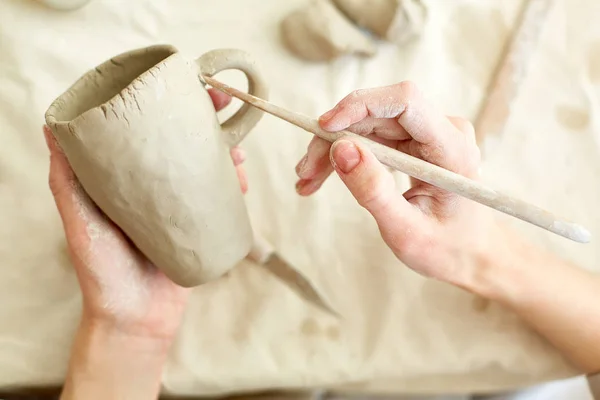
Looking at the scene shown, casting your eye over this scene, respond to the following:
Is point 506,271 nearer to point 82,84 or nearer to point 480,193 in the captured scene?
point 480,193

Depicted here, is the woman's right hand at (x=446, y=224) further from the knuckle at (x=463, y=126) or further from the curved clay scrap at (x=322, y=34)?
the curved clay scrap at (x=322, y=34)

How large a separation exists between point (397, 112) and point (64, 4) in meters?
0.52

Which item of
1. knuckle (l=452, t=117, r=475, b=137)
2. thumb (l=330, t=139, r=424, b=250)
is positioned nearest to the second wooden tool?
thumb (l=330, t=139, r=424, b=250)

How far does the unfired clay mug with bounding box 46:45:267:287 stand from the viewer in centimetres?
48

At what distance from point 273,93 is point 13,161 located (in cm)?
37

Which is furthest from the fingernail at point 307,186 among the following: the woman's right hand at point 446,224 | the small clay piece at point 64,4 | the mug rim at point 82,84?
the small clay piece at point 64,4

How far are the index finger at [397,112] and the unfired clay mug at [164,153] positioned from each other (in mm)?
113

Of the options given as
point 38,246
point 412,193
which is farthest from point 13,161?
point 412,193

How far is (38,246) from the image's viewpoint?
0.74 m

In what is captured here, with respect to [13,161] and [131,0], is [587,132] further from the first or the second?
[13,161]

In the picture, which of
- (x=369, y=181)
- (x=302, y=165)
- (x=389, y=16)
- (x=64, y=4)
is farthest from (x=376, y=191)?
(x=64, y=4)

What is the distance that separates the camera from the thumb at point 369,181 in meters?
0.49

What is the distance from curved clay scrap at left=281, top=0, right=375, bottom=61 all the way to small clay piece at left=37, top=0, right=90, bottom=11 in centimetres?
29

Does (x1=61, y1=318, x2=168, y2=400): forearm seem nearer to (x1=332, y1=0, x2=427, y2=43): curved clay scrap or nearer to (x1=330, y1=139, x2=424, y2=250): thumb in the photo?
(x1=330, y1=139, x2=424, y2=250): thumb
